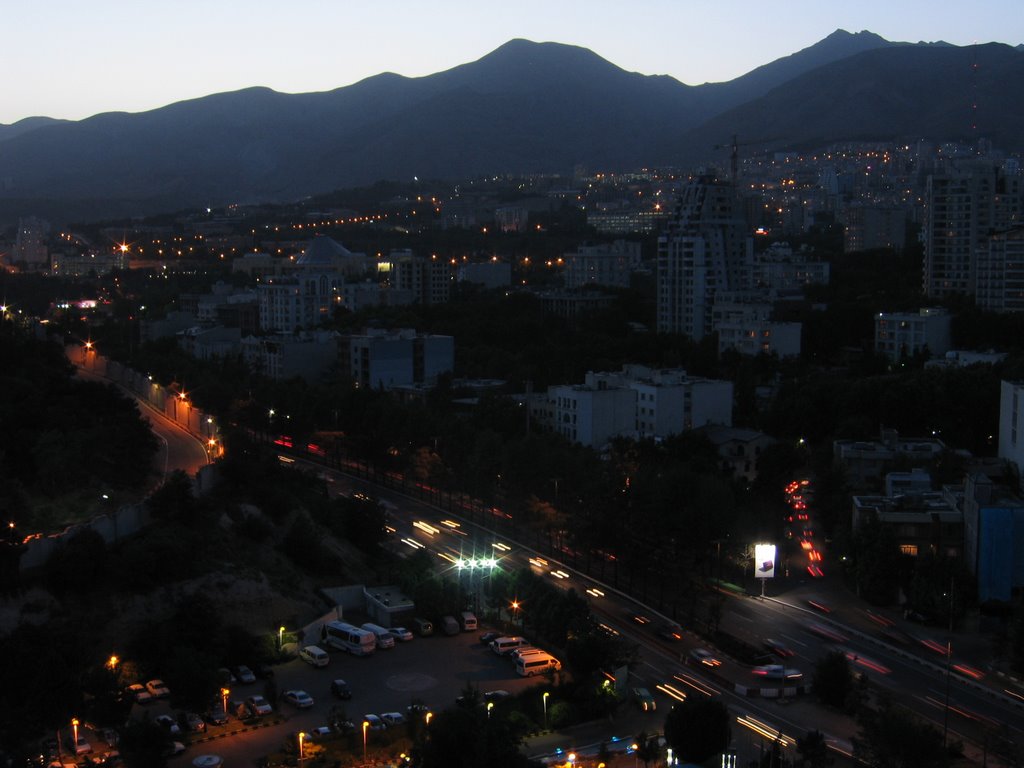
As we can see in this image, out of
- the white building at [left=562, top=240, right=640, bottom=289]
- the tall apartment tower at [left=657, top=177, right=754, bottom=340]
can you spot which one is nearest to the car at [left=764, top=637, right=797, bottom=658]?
the tall apartment tower at [left=657, top=177, right=754, bottom=340]

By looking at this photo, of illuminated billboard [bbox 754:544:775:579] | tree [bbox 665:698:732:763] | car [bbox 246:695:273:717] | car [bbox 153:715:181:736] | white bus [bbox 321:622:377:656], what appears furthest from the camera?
illuminated billboard [bbox 754:544:775:579]

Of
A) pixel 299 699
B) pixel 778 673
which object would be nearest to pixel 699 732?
pixel 778 673

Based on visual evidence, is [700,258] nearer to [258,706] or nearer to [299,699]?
[299,699]

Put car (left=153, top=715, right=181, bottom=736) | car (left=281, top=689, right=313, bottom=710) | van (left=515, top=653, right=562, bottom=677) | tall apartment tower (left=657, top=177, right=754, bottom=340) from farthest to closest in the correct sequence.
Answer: tall apartment tower (left=657, top=177, right=754, bottom=340)
van (left=515, top=653, right=562, bottom=677)
car (left=281, top=689, right=313, bottom=710)
car (left=153, top=715, right=181, bottom=736)

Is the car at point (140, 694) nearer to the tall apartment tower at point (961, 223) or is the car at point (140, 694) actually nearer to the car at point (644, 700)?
the car at point (644, 700)

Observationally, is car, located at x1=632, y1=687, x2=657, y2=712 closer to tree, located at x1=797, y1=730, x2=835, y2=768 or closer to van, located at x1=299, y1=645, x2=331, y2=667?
tree, located at x1=797, y1=730, x2=835, y2=768

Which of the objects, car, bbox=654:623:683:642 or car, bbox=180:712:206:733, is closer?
car, bbox=180:712:206:733
